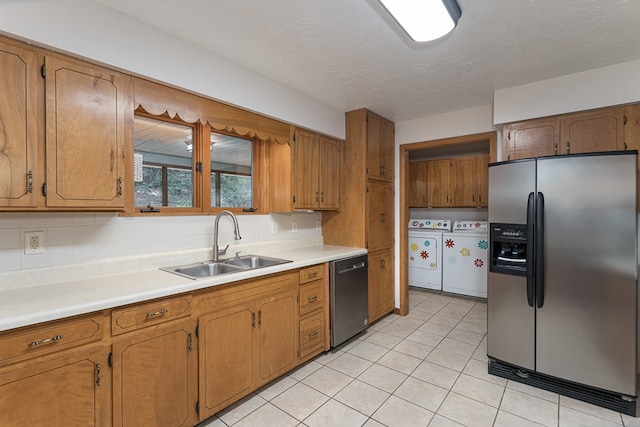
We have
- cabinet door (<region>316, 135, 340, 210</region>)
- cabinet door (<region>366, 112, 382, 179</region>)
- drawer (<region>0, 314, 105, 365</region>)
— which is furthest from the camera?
cabinet door (<region>366, 112, 382, 179</region>)

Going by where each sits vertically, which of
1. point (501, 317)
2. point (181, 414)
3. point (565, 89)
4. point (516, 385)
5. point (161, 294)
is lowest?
point (516, 385)

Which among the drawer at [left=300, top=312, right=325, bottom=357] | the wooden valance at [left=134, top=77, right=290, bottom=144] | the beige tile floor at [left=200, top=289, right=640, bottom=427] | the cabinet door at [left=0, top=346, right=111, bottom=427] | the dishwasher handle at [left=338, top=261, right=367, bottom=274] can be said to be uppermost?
the wooden valance at [left=134, top=77, right=290, bottom=144]

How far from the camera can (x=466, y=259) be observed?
4.45m

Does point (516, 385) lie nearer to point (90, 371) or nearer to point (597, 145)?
point (597, 145)

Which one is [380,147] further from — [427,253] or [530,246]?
[427,253]

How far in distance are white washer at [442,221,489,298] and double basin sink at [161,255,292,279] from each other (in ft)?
10.2

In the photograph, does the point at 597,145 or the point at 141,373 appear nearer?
the point at 141,373

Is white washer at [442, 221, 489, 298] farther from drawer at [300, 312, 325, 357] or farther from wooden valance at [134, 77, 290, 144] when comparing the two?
wooden valance at [134, 77, 290, 144]

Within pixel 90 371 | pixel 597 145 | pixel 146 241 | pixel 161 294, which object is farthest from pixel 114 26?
pixel 597 145

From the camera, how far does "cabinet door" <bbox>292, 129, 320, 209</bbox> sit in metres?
2.92

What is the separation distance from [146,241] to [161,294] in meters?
0.69

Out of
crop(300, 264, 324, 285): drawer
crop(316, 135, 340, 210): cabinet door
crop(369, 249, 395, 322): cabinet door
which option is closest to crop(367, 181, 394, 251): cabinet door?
crop(369, 249, 395, 322): cabinet door

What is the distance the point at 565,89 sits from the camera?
2.50 m

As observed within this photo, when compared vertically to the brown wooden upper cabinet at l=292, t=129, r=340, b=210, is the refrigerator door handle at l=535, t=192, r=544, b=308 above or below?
below
